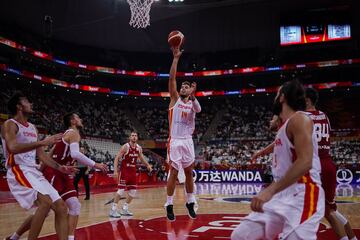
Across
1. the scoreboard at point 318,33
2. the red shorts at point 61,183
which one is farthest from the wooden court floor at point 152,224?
the scoreboard at point 318,33

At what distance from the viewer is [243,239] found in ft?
9.53

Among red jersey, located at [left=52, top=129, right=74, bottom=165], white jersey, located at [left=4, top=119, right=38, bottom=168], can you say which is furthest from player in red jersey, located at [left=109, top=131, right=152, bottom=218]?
white jersey, located at [left=4, top=119, right=38, bottom=168]

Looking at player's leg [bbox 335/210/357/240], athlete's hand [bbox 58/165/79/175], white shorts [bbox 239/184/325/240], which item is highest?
athlete's hand [bbox 58/165/79/175]

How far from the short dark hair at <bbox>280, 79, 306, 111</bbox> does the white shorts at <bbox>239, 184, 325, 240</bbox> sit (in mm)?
612

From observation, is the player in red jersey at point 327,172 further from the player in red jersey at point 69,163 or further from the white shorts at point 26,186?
the white shorts at point 26,186

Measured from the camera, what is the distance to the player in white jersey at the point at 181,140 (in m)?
6.50

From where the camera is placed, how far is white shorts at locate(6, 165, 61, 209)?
454 centimetres

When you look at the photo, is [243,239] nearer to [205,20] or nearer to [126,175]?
[126,175]

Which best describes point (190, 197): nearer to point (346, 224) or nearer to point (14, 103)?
point (346, 224)

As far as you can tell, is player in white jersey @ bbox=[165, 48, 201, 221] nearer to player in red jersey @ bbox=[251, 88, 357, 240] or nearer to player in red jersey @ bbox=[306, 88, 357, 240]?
player in red jersey @ bbox=[251, 88, 357, 240]

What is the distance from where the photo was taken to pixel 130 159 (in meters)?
9.23

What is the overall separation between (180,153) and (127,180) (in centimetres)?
285

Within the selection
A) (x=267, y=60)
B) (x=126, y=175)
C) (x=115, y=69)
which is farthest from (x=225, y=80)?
(x=126, y=175)

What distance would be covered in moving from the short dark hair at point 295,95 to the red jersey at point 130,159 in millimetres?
6557
